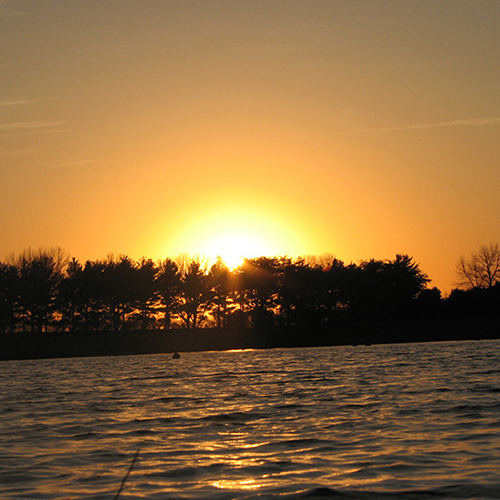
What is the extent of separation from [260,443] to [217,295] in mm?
105956

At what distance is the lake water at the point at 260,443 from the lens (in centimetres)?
1052

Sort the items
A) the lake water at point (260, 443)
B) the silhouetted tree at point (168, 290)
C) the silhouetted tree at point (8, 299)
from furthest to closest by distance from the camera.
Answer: the silhouetted tree at point (168, 290) < the silhouetted tree at point (8, 299) < the lake water at point (260, 443)

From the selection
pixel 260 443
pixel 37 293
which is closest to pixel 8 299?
pixel 37 293

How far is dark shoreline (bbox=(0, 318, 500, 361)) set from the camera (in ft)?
314

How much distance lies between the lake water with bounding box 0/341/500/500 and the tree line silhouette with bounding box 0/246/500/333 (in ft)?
278

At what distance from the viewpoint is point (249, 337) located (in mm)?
106688

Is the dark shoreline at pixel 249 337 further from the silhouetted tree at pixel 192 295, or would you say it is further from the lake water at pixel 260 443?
the lake water at pixel 260 443

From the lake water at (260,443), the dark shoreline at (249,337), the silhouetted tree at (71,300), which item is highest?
the silhouetted tree at (71,300)

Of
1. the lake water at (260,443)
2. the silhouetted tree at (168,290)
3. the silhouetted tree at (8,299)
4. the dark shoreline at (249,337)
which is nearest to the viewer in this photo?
the lake water at (260,443)

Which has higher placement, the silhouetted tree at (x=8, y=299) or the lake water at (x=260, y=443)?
the silhouetted tree at (x=8, y=299)

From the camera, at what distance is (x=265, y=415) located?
19.8 metres

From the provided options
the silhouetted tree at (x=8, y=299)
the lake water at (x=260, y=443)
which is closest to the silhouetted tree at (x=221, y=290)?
the silhouetted tree at (x=8, y=299)

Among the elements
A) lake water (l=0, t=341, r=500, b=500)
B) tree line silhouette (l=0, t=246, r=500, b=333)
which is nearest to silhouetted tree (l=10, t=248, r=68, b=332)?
tree line silhouette (l=0, t=246, r=500, b=333)

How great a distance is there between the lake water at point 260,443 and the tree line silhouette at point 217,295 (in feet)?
278
